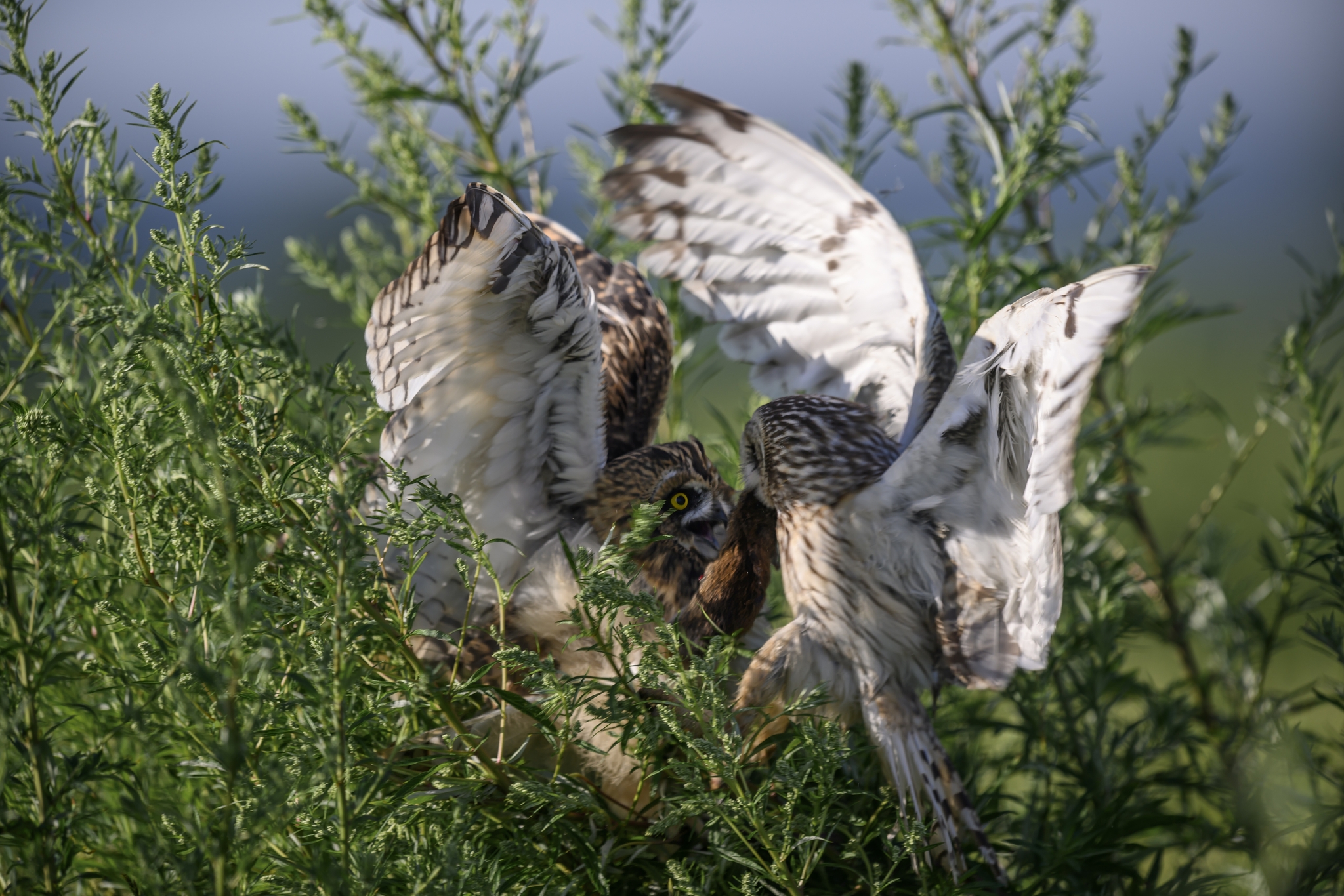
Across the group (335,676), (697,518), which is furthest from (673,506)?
(335,676)

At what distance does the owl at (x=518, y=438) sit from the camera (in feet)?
3.28

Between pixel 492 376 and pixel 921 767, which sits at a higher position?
pixel 492 376

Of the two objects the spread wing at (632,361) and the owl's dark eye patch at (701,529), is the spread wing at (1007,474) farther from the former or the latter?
the spread wing at (632,361)

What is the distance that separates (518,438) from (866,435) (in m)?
0.50

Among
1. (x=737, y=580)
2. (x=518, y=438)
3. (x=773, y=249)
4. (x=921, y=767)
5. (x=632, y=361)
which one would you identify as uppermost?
(x=773, y=249)

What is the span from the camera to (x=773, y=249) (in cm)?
164

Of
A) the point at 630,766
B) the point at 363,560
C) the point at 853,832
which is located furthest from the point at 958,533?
the point at 363,560

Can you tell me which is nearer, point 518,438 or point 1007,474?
point 1007,474

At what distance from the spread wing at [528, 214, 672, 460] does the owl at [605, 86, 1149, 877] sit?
99 millimetres

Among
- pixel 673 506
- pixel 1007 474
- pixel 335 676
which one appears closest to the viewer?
pixel 335 676

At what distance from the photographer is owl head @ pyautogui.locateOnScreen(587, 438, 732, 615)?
51.8 inches

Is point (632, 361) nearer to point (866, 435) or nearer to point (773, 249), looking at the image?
point (773, 249)

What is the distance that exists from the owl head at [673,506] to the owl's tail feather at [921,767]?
36 centimetres

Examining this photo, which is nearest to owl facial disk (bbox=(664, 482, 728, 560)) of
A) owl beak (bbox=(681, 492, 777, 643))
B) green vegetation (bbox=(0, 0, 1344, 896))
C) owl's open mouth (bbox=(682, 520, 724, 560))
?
owl's open mouth (bbox=(682, 520, 724, 560))
